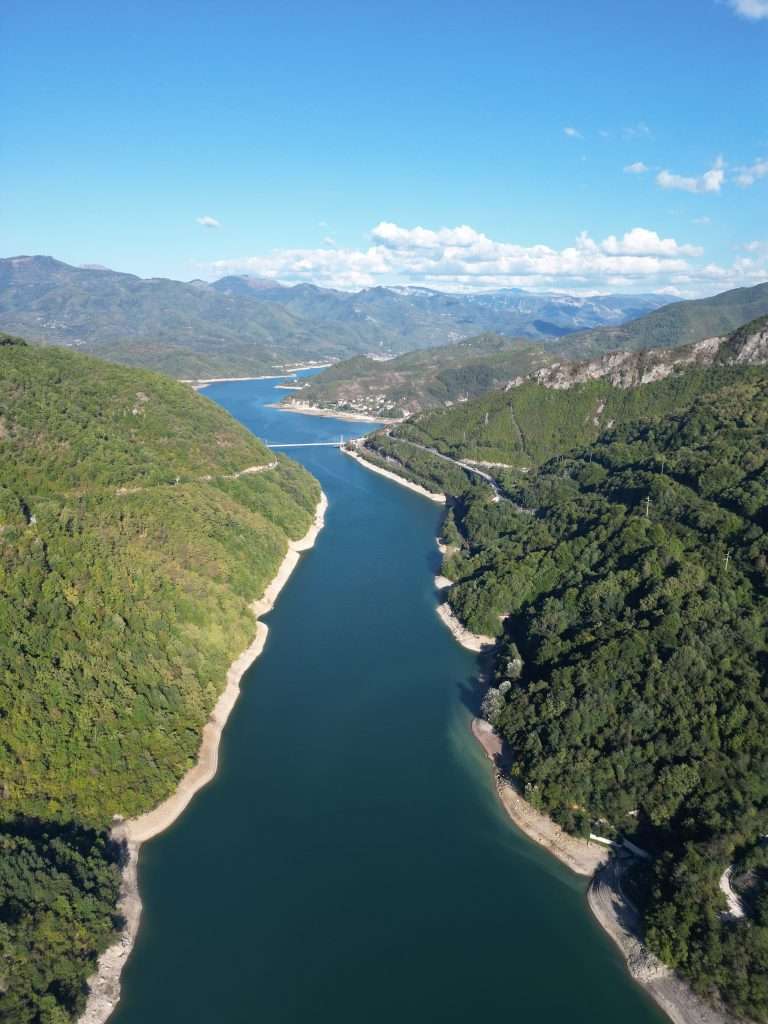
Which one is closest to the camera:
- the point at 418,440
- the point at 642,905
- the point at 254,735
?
the point at 642,905

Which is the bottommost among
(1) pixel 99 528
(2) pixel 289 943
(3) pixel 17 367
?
(2) pixel 289 943

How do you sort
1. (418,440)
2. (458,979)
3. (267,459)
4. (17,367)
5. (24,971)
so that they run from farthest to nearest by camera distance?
(418,440), (267,459), (17,367), (458,979), (24,971)

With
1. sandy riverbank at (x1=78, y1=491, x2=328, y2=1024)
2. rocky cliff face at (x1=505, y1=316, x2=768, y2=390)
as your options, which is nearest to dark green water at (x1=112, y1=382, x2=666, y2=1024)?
sandy riverbank at (x1=78, y1=491, x2=328, y2=1024)

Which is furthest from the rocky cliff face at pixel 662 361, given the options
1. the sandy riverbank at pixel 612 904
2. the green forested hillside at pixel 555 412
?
the sandy riverbank at pixel 612 904

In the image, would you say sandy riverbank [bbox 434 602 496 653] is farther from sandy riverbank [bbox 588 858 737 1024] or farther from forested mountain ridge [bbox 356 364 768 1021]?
sandy riverbank [bbox 588 858 737 1024]

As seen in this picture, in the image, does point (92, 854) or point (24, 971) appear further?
point (92, 854)

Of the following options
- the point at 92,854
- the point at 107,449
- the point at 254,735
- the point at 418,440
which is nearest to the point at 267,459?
the point at 107,449

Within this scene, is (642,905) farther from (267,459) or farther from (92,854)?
(267,459)
